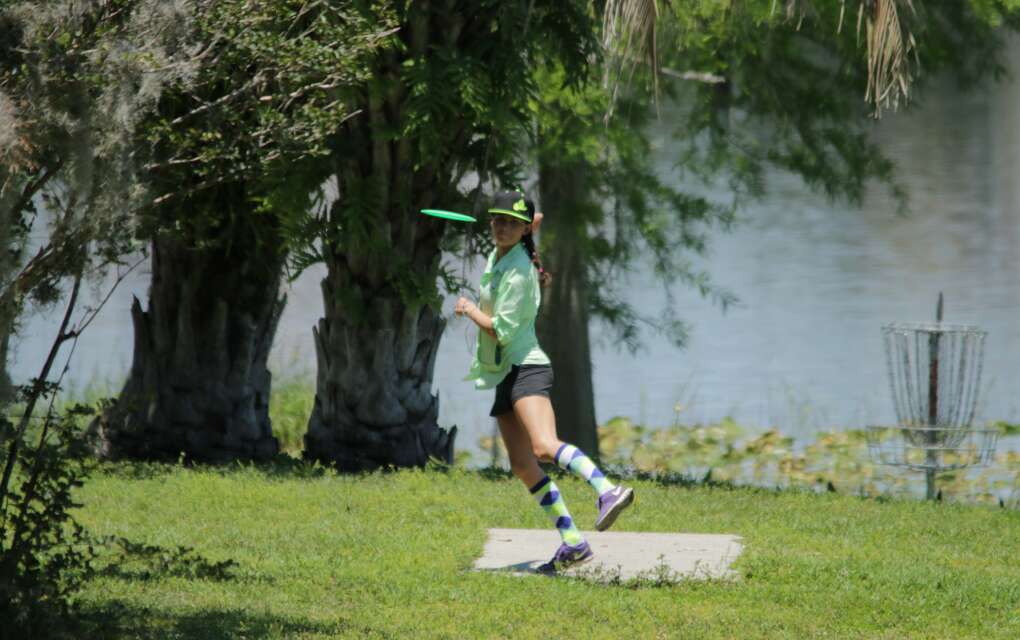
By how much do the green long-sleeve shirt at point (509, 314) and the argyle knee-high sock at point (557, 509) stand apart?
536 millimetres

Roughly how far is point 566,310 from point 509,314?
7630 millimetres

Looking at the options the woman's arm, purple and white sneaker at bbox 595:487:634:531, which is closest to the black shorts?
the woman's arm

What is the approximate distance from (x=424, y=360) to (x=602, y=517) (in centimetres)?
433

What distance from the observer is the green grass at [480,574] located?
19.4ft

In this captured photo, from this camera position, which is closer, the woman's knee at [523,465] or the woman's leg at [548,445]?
the woman's leg at [548,445]

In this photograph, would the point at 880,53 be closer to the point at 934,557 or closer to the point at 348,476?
the point at 934,557

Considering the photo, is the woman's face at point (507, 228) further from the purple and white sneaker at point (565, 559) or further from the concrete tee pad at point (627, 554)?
the concrete tee pad at point (627, 554)

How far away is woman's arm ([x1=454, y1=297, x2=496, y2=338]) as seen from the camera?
6578 millimetres

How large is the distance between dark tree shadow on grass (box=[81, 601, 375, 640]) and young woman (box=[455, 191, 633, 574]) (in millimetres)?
1377

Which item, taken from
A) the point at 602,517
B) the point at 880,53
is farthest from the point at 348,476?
the point at 880,53

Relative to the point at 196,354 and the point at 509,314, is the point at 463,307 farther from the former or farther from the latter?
the point at 196,354

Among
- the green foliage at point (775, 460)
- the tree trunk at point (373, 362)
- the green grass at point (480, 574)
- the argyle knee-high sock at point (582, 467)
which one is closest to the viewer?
the green grass at point (480, 574)

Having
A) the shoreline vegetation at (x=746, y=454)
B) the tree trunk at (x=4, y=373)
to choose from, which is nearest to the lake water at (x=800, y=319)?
the shoreline vegetation at (x=746, y=454)

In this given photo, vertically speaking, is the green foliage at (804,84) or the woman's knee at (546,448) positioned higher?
the green foliage at (804,84)
